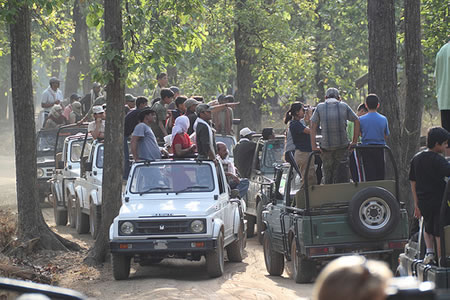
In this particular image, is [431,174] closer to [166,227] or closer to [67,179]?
[166,227]

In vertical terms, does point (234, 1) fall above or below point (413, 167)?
above

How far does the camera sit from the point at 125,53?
539 inches

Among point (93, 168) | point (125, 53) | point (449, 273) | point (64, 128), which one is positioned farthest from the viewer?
point (64, 128)

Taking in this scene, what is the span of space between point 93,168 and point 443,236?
10.5 metres

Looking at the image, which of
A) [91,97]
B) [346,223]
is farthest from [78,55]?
[346,223]

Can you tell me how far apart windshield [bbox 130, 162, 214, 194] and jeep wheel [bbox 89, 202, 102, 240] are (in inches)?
130

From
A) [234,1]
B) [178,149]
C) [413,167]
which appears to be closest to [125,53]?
[178,149]

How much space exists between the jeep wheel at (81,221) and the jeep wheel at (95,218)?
93 centimetres

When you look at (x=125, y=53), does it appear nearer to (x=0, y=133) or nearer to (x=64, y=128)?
(x=64, y=128)

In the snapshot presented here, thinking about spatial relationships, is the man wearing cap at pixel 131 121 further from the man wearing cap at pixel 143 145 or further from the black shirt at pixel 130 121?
the man wearing cap at pixel 143 145

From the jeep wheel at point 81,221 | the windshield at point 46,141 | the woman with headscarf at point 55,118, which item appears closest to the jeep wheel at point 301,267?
the jeep wheel at point 81,221

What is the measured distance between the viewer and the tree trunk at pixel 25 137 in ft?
48.2

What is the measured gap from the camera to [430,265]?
308 inches

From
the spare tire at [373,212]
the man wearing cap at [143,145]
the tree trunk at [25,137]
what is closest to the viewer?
the spare tire at [373,212]
